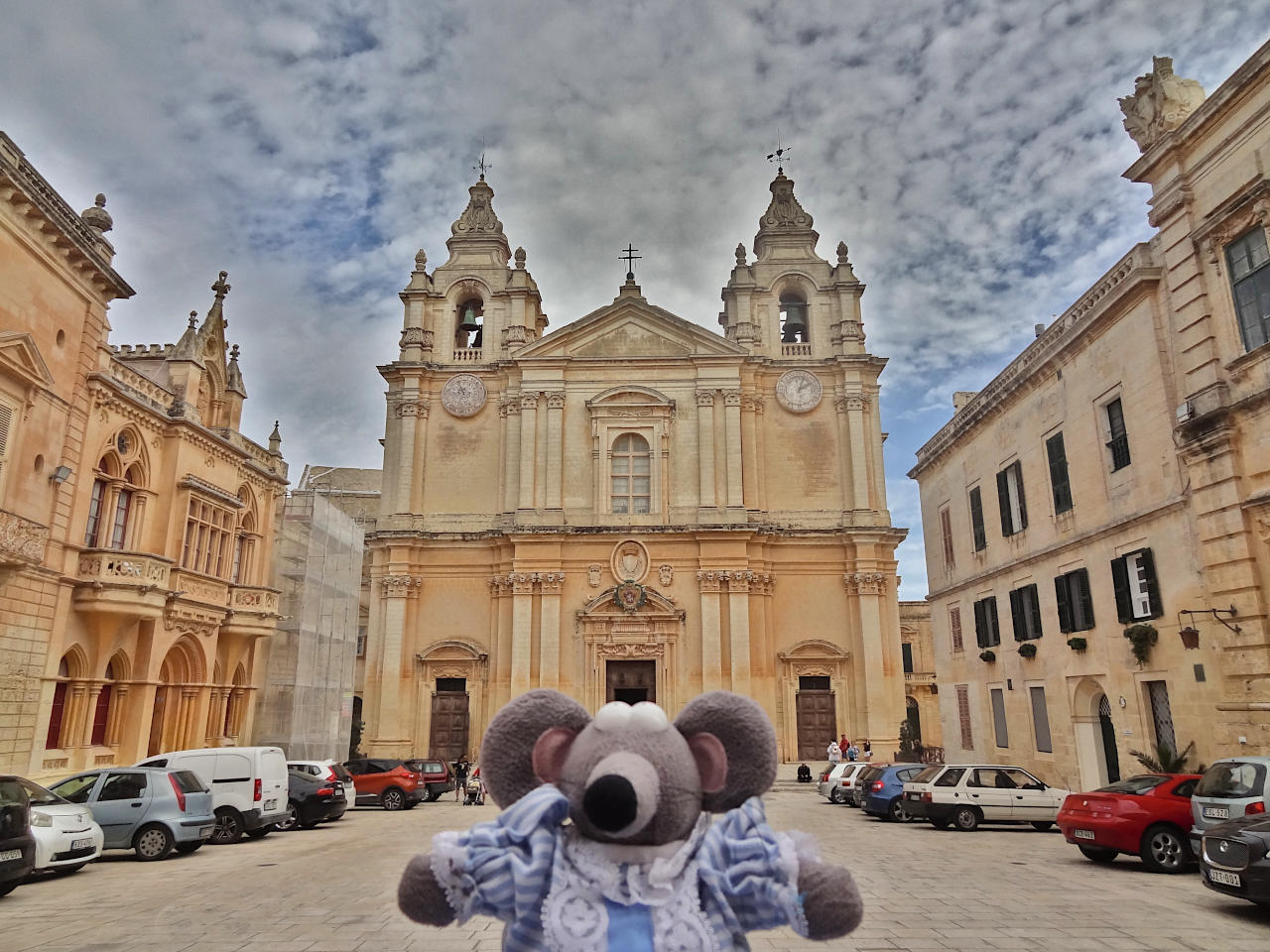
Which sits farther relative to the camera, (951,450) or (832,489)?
(832,489)

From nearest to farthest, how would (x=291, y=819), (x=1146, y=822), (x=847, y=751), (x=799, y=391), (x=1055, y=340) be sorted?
1. (x=1146, y=822)
2. (x=291, y=819)
3. (x=1055, y=340)
4. (x=847, y=751)
5. (x=799, y=391)

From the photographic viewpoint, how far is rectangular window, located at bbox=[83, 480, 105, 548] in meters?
18.3

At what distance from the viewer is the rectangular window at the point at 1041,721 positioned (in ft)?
66.3

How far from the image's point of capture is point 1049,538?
2023cm

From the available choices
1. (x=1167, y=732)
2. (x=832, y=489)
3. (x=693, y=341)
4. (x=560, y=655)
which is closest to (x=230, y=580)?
(x=560, y=655)

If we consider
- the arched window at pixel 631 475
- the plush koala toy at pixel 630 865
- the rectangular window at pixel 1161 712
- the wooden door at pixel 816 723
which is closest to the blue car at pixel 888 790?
the rectangular window at pixel 1161 712

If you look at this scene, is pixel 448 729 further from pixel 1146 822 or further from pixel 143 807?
pixel 1146 822

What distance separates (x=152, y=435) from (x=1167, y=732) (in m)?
22.3

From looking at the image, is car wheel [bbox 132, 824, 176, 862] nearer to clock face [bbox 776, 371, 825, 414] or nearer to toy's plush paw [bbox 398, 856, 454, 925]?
toy's plush paw [bbox 398, 856, 454, 925]

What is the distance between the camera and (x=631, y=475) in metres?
30.5

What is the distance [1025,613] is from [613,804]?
2097 centimetres

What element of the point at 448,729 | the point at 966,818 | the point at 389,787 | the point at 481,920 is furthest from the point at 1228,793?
the point at 448,729

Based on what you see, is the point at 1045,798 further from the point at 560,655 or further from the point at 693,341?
the point at 693,341

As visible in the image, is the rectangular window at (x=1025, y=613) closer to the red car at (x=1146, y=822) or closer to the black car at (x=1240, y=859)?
the red car at (x=1146, y=822)
